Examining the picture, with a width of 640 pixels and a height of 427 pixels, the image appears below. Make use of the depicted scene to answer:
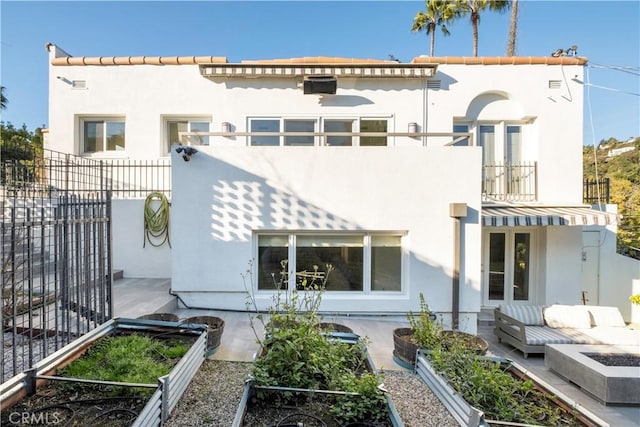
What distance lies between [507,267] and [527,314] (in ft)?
9.91

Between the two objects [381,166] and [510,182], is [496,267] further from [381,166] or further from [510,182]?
[381,166]

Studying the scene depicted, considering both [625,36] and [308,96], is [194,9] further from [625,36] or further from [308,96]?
[625,36]

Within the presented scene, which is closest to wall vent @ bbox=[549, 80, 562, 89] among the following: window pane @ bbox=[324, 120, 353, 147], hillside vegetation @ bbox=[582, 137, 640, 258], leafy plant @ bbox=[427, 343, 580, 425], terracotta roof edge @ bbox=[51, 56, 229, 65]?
hillside vegetation @ bbox=[582, 137, 640, 258]

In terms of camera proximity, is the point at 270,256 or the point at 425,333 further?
the point at 270,256

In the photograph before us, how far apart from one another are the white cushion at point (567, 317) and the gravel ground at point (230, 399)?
24.5ft

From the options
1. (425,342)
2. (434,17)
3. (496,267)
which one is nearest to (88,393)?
(425,342)

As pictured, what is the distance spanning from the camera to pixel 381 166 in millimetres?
8828

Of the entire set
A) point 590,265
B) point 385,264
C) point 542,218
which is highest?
point 542,218

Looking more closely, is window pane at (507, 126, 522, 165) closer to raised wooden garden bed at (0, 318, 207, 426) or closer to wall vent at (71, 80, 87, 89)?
raised wooden garden bed at (0, 318, 207, 426)

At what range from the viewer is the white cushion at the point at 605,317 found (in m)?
10.1

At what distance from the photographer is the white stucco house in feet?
29.0

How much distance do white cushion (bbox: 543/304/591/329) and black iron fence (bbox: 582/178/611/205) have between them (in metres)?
6.28

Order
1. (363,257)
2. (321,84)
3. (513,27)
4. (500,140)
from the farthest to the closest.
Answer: (513,27)
(500,140)
(321,84)
(363,257)

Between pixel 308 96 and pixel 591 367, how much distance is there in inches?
477
